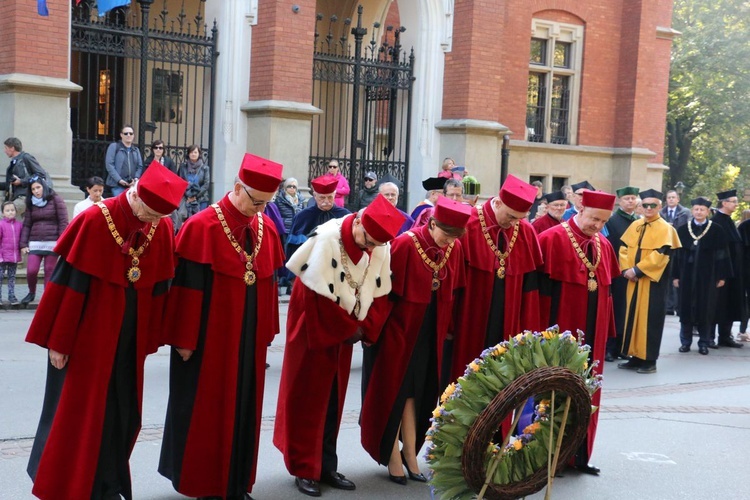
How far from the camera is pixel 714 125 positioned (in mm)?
36250

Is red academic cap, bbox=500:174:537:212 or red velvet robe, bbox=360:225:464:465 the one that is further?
red academic cap, bbox=500:174:537:212

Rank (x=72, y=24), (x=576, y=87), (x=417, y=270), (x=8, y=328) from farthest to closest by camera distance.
A: (x=576, y=87) < (x=72, y=24) < (x=8, y=328) < (x=417, y=270)

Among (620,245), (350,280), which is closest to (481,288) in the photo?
(350,280)

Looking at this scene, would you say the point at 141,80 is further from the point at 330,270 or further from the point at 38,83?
the point at 330,270

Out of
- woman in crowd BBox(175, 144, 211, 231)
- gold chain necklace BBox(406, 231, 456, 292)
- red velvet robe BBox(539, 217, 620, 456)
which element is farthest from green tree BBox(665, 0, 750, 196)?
gold chain necklace BBox(406, 231, 456, 292)

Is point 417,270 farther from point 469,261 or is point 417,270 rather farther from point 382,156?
point 382,156

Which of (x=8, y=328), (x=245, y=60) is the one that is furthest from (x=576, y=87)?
(x=8, y=328)

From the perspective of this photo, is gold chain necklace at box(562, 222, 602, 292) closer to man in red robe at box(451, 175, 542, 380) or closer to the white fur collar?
man in red robe at box(451, 175, 542, 380)

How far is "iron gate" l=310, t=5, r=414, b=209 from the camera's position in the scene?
19.2 meters

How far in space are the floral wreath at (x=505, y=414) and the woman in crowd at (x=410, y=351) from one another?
1.40 metres

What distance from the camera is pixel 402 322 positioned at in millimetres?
6250

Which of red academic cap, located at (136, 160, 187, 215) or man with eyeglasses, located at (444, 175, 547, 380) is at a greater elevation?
red academic cap, located at (136, 160, 187, 215)

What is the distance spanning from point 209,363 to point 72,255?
974 mm

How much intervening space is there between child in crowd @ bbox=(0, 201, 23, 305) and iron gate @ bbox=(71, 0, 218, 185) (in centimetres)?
367
